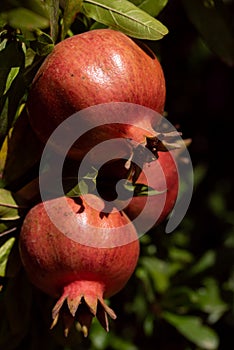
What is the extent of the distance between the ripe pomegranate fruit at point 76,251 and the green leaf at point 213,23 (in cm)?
58

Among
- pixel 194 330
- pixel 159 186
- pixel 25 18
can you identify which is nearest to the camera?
pixel 25 18

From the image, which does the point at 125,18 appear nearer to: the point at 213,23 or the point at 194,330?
the point at 213,23

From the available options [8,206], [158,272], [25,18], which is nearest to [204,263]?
[158,272]

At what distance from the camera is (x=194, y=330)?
1.97 meters

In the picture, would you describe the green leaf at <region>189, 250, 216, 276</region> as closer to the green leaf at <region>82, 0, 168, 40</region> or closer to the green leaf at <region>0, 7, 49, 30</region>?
the green leaf at <region>82, 0, 168, 40</region>

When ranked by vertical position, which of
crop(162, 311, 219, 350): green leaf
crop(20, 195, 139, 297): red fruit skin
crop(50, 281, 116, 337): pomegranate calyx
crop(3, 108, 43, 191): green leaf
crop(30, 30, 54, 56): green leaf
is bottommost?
crop(162, 311, 219, 350): green leaf

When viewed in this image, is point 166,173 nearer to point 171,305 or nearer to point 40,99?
point 40,99

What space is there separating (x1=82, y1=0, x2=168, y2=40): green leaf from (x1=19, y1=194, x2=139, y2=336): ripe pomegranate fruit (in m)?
0.28

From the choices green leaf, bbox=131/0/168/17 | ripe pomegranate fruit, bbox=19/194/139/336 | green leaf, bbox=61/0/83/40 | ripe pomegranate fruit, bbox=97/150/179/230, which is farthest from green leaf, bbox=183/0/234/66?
ripe pomegranate fruit, bbox=19/194/139/336

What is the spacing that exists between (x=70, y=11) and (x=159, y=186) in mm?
343

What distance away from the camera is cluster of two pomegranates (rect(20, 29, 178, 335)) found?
3.72ft

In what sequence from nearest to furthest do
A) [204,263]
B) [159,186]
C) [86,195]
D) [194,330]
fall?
[86,195], [159,186], [194,330], [204,263]

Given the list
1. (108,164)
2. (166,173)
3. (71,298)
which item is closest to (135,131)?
(108,164)

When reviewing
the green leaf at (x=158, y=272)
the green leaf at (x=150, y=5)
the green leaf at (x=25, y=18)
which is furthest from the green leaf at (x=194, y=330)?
the green leaf at (x=25, y=18)
